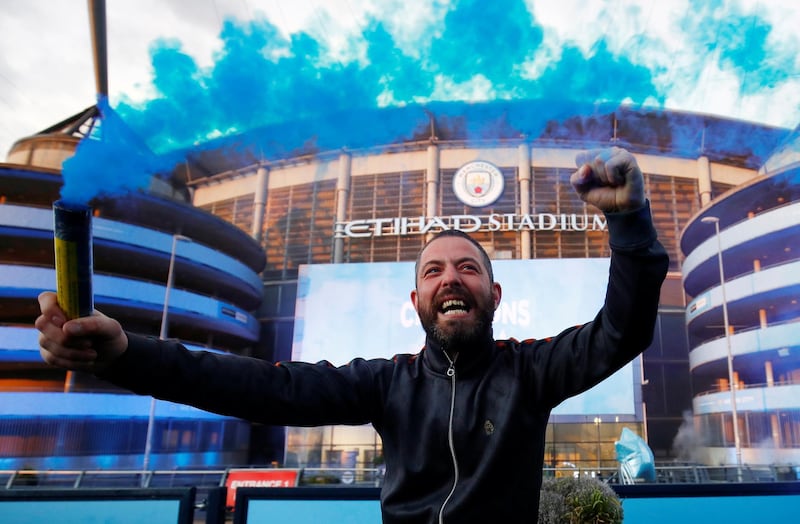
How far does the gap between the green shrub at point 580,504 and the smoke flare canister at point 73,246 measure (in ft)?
10.9

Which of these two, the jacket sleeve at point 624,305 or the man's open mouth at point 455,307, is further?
the man's open mouth at point 455,307

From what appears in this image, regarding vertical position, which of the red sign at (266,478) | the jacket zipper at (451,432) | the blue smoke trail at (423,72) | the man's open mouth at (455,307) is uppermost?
the blue smoke trail at (423,72)

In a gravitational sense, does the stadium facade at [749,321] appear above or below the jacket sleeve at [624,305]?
above

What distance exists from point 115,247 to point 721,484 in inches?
1232

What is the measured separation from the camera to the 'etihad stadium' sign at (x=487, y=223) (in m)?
31.1

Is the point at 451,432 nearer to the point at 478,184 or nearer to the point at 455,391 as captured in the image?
the point at 455,391

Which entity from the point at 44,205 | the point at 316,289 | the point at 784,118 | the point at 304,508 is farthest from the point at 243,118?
the point at 44,205

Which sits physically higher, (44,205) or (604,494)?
(44,205)

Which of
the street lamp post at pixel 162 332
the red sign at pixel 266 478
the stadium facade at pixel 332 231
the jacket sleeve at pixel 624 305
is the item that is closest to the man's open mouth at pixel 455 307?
the jacket sleeve at pixel 624 305

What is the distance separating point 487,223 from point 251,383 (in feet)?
99.2

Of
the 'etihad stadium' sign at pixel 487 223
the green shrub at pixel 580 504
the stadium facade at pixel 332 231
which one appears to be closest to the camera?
the green shrub at pixel 580 504

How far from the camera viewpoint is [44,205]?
98.2 ft

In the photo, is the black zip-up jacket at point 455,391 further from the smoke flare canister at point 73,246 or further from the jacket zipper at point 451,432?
the smoke flare canister at point 73,246

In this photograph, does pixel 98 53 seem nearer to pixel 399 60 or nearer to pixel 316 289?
pixel 399 60
